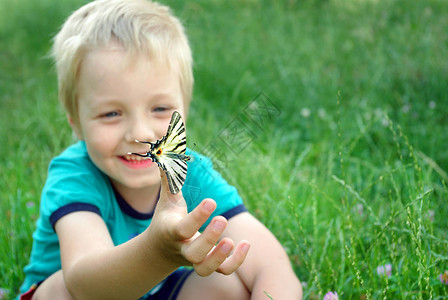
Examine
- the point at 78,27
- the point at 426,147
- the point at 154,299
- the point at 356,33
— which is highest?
the point at 78,27

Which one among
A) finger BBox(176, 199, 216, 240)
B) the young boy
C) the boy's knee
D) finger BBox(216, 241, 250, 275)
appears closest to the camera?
finger BBox(176, 199, 216, 240)

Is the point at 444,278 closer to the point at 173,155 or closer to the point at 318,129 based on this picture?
the point at 173,155

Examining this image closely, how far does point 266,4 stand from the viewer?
5.35 meters

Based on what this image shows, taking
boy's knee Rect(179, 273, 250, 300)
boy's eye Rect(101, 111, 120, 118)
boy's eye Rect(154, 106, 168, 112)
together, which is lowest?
boy's knee Rect(179, 273, 250, 300)

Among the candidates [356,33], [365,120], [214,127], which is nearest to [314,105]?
[365,120]

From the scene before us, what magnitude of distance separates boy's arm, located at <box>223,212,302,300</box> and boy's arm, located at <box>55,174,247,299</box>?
40cm

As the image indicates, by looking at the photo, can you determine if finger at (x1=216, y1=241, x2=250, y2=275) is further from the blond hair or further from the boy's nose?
the blond hair

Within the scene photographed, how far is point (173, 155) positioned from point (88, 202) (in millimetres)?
740

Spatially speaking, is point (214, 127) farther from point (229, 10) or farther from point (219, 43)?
point (229, 10)

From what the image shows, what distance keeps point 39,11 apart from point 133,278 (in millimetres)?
5613

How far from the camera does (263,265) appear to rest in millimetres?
1607

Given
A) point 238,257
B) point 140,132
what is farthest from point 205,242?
point 140,132

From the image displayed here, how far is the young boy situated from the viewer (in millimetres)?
1432

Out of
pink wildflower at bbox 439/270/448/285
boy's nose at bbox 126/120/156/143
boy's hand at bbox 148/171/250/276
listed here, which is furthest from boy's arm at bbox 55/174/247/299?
pink wildflower at bbox 439/270/448/285
